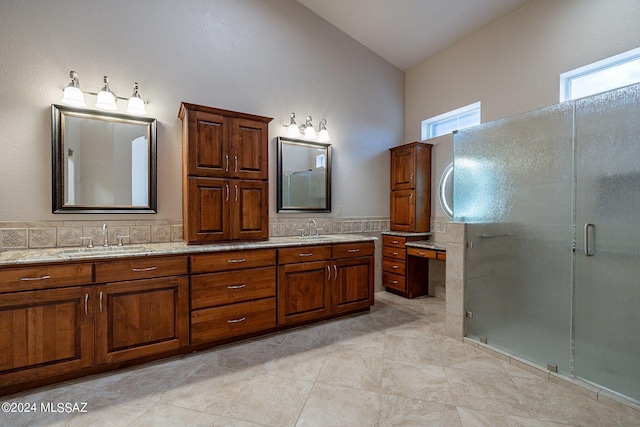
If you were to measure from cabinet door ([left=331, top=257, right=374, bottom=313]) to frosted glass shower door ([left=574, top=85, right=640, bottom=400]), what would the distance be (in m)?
1.89

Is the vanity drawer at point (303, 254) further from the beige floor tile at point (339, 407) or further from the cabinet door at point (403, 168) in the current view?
the cabinet door at point (403, 168)

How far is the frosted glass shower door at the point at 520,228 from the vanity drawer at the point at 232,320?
6.16ft

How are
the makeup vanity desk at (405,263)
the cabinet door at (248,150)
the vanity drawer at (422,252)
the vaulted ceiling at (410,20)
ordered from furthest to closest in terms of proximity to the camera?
the makeup vanity desk at (405,263) → the vanity drawer at (422,252) → the vaulted ceiling at (410,20) → the cabinet door at (248,150)

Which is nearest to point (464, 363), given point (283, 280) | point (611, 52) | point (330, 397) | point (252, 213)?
point (330, 397)

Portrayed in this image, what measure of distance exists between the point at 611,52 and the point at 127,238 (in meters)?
4.67

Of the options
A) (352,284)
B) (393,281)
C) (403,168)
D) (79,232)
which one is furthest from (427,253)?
(79,232)

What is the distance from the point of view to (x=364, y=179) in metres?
4.46

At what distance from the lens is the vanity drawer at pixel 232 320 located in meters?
2.58

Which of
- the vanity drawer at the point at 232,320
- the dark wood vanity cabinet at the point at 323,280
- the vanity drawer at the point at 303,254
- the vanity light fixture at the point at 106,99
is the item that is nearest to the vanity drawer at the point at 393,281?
the dark wood vanity cabinet at the point at 323,280

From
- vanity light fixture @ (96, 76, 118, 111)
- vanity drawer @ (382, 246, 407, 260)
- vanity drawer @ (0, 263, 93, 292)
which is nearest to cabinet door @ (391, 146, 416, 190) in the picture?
vanity drawer @ (382, 246, 407, 260)

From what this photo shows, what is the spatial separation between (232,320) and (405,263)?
2.43 m

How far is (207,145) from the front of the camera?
2.86m

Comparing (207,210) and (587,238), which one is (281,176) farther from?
(587,238)

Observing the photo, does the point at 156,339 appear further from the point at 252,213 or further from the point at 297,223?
the point at 297,223
